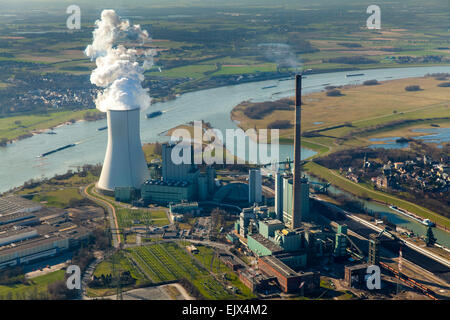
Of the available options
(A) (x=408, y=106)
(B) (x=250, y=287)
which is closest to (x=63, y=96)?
(A) (x=408, y=106)

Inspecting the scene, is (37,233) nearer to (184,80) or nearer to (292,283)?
(292,283)

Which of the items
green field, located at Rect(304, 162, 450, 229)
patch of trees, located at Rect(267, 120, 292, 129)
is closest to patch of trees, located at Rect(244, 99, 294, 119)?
patch of trees, located at Rect(267, 120, 292, 129)

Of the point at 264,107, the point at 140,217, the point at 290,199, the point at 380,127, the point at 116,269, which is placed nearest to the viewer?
the point at 116,269

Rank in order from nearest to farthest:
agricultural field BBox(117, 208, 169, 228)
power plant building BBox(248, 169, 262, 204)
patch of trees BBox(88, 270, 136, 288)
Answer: patch of trees BBox(88, 270, 136, 288) → agricultural field BBox(117, 208, 169, 228) → power plant building BBox(248, 169, 262, 204)

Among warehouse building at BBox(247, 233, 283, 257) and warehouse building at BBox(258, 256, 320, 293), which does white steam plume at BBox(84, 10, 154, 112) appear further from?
warehouse building at BBox(258, 256, 320, 293)

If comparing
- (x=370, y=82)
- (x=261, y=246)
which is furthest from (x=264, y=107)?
(x=261, y=246)

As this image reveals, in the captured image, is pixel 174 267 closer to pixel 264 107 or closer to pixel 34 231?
pixel 34 231
